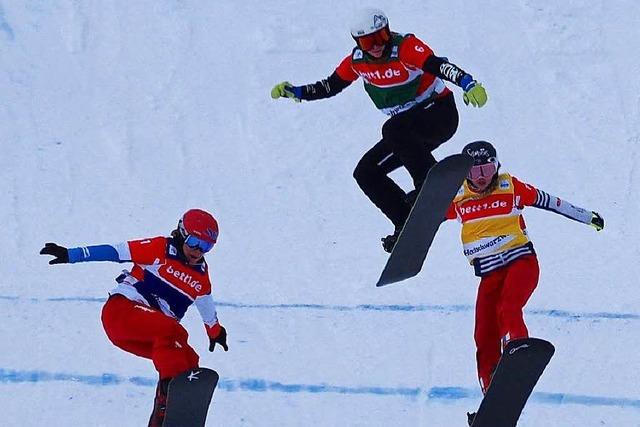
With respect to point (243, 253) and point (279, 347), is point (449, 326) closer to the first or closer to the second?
point (279, 347)

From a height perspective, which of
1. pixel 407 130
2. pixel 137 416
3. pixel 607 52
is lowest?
pixel 137 416

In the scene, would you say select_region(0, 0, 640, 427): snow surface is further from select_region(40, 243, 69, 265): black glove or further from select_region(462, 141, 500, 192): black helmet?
select_region(462, 141, 500, 192): black helmet

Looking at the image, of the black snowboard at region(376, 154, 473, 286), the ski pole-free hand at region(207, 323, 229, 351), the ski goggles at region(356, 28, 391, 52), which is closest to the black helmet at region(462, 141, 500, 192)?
the black snowboard at region(376, 154, 473, 286)

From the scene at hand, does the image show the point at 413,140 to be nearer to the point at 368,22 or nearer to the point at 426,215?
the point at 426,215

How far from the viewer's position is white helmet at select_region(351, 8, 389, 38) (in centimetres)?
741

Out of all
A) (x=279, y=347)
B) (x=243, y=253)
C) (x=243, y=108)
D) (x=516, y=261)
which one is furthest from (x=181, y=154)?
(x=516, y=261)

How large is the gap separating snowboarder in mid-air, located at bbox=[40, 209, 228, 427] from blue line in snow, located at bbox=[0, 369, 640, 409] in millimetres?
1252

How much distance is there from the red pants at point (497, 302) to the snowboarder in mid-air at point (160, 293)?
61.1 inches

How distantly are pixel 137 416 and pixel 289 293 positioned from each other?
201 centimetres

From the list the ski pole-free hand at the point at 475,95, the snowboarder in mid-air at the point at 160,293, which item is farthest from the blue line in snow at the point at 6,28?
the ski pole-free hand at the point at 475,95

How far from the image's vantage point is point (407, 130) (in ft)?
25.2

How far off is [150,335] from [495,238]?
2026 millimetres

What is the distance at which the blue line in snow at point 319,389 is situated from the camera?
28.6ft

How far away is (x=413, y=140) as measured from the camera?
25.2ft
